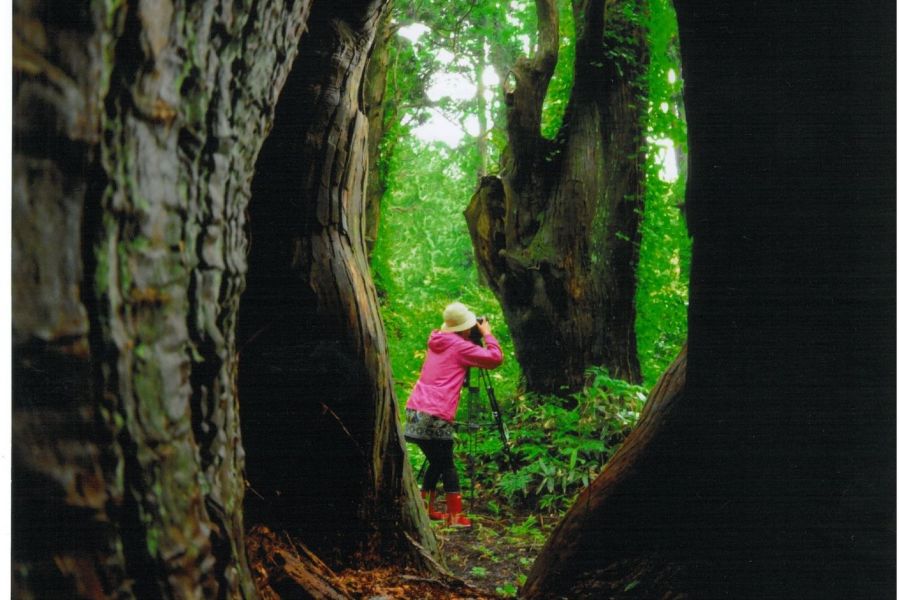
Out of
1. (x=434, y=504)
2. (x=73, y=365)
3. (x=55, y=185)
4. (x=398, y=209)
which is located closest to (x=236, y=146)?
(x=55, y=185)

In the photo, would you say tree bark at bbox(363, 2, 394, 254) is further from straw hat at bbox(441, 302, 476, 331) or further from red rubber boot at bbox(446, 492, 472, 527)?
red rubber boot at bbox(446, 492, 472, 527)

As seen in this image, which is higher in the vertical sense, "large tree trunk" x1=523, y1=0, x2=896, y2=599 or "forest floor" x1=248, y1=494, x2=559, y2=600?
"large tree trunk" x1=523, y1=0, x2=896, y2=599

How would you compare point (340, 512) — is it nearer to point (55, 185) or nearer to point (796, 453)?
point (796, 453)

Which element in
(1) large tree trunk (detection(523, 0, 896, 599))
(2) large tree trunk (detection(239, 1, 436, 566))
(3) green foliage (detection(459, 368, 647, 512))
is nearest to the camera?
(1) large tree trunk (detection(523, 0, 896, 599))

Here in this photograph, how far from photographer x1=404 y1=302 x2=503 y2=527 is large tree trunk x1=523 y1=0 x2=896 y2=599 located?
3.67 meters

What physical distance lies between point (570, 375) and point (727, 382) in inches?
227

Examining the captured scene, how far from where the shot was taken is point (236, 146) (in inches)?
60.7

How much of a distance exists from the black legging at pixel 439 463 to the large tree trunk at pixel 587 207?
2209 millimetres

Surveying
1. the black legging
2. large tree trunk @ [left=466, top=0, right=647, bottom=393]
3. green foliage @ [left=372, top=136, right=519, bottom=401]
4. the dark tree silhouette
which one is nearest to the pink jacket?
the black legging

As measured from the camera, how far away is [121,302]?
Answer: 1219mm

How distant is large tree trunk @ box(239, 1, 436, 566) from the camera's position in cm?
251

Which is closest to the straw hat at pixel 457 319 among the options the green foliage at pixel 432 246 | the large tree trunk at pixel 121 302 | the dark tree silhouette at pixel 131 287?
the green foliage at pixel 432 246

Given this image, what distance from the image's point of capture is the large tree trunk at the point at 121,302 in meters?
1.14

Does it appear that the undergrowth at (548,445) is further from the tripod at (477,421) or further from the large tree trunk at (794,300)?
the large tree trunk at (794,300)
